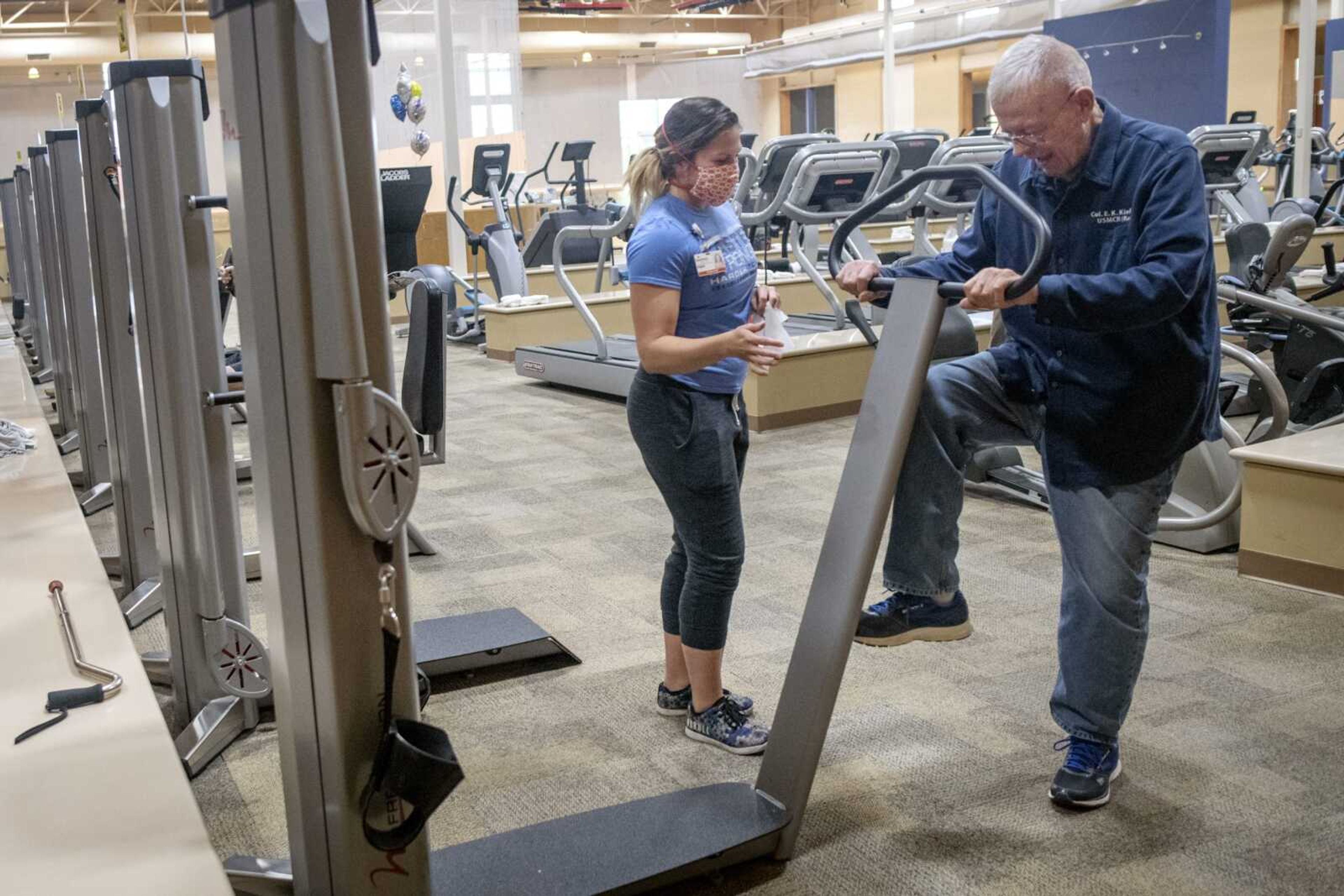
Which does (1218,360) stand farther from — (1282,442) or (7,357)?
(7,357)

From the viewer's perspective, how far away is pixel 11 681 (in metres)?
2.21

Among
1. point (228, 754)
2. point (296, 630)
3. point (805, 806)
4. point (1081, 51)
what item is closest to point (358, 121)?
point (296, 630)

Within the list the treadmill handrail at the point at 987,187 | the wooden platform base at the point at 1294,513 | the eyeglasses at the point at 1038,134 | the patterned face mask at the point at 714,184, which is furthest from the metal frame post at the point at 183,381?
the wooden platform base at the point at 1294,513

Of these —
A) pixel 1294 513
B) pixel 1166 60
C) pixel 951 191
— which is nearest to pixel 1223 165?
pixel 951 191

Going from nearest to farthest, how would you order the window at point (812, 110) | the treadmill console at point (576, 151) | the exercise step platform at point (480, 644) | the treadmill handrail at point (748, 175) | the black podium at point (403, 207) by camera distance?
the exercise step platform at point (480, 644)
the black podium at point (403, 207)
the treadmill handrail at point (748, 175)
the treadmill console at point (576, 151)
the window at point (812, 110)

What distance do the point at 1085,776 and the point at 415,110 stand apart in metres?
11.0

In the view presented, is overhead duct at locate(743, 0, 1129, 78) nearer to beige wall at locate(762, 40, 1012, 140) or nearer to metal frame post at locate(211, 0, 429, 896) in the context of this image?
beige wall at locate(762, 40, 1012, 140)

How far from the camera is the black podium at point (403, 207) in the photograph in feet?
21.9

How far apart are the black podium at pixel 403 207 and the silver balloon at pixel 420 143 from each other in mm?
5162

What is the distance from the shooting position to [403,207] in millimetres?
6719

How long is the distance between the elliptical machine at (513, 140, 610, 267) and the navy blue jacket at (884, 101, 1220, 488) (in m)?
8.74

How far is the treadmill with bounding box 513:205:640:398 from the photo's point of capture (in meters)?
7.73

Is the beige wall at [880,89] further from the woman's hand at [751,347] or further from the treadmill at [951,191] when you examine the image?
the woman's hand at [751,347]

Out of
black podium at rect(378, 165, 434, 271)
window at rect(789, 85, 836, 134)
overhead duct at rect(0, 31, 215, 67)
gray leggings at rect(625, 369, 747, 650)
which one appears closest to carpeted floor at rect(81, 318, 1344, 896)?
gray leggings at rect(625, 369, 747, 650)
